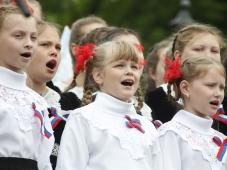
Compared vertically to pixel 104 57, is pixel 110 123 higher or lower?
lower

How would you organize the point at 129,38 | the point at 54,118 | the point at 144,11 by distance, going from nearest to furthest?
the point at 54,118 → the point at 129,38 → the point at 144,11

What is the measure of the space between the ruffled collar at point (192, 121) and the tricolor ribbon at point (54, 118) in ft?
3.05

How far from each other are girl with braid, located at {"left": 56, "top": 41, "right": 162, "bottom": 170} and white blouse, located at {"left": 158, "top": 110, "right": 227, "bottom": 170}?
4.6 inches

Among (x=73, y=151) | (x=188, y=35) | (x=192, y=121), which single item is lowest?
(x=73, y=151)

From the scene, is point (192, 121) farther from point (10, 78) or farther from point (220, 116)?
point (10, 78)

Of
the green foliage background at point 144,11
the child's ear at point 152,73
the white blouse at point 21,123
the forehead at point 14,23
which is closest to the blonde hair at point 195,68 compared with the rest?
the white blouse at point 21,123

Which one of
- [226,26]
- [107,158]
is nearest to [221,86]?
[107,158]

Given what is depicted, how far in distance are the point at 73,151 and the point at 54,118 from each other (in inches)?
26.3

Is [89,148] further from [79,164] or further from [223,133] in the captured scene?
[223,133]

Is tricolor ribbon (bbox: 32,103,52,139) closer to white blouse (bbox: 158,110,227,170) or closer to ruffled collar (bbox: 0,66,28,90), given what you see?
ruffled collar (bbox: 0,66,28,90)

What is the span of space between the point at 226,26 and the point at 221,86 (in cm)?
1376

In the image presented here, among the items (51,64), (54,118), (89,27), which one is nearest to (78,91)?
(51,64)

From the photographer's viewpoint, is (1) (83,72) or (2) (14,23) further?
(1) (83,72)

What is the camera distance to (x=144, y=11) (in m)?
21.4
